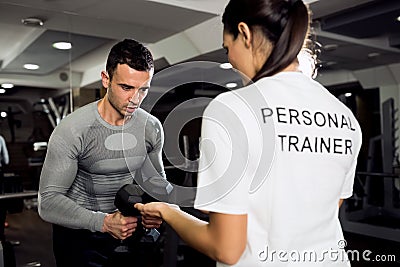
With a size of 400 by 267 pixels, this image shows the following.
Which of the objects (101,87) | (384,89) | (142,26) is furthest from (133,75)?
(384,89)

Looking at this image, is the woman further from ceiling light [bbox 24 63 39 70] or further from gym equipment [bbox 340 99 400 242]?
gym equipment [bbox 340 99 400 242]

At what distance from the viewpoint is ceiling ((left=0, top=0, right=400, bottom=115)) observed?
2062mm

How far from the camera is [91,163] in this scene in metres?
1.48

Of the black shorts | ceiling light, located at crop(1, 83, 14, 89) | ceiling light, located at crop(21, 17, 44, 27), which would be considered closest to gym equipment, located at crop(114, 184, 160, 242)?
the black shorts

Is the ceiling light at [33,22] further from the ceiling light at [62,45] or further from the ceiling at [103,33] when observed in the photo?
the ceiling light at [62,45]

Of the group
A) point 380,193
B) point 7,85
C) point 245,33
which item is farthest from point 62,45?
point 380,193

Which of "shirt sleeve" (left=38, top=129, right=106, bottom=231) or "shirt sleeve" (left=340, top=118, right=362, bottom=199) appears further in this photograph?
"shirt sleeve" (left=38, top=129, right=106, bottom=231)

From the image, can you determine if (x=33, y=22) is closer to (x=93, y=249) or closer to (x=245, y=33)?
(x=93, y=249)

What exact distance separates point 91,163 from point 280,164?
0.90m

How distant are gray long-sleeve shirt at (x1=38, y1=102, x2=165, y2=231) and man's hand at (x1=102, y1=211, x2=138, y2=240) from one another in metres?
0.02

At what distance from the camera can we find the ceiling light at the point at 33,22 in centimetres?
207

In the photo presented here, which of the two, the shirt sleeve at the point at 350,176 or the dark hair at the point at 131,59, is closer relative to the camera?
the shirt sleeve at the point at 350,176

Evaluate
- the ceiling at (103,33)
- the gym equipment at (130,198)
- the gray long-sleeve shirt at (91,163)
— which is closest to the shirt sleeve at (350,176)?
the gym equipment at (130,198)

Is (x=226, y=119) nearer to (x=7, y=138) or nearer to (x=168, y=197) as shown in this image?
(x=168, y=197)
